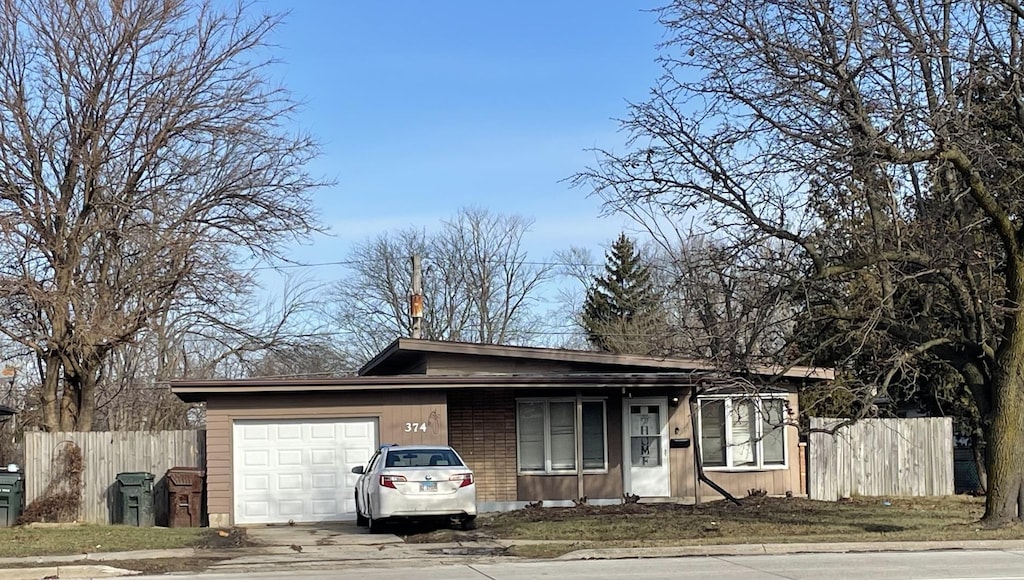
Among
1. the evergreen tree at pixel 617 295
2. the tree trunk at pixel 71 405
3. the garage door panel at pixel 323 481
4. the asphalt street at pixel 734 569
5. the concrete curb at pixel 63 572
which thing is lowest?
the asphalt street at pixel 734 569

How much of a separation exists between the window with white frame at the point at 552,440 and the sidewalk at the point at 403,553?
7842 millimetres

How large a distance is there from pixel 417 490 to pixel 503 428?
640 centimetres

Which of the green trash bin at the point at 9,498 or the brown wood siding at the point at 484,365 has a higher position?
the brown wood siding at the point at 484,365

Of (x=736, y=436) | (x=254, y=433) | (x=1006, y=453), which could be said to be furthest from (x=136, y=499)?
(x=1006, y=453)

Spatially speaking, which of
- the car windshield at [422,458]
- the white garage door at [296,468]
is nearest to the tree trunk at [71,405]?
the white garage door at [296,468]

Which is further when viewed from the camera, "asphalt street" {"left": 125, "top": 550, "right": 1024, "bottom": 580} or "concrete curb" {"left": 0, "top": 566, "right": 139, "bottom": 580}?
"concrete curb" {"left": 0, "top": 566, "right": 139, "bottom": 580}

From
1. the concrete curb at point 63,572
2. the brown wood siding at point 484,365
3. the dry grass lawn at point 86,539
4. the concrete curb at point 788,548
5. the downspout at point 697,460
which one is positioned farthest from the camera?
the brown wood siding at point 484,365

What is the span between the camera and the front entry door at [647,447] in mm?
24297

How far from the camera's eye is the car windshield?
60.1 ft

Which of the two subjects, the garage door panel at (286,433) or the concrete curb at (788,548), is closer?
the concrete curb at (788,548)

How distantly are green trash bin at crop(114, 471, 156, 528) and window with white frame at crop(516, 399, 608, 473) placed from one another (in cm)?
784

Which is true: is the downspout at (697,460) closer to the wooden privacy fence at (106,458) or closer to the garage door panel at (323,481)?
the garage door panel at (323,481)

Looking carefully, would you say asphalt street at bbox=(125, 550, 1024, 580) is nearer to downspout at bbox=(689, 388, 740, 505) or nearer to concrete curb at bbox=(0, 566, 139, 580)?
concrete curb at bbox=(0, 566, 139, 580)

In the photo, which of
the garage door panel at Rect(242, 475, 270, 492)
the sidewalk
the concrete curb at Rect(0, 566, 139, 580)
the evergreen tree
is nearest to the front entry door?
the garage door panel at Rect(242, 475, 270, 492)
